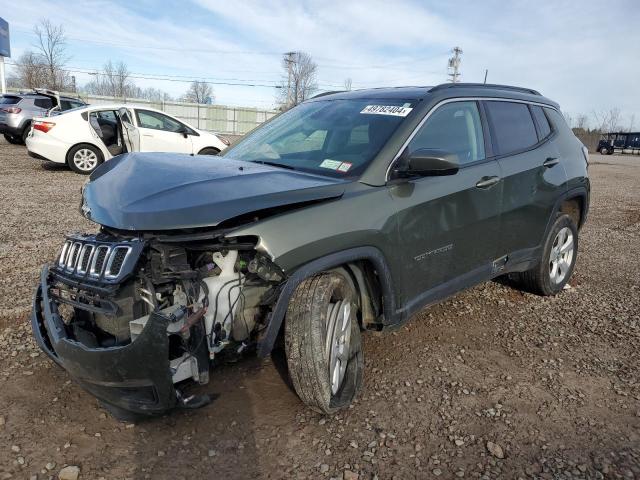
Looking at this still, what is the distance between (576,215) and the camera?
16.9 feet

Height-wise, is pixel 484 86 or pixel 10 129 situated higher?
pixel 484 86

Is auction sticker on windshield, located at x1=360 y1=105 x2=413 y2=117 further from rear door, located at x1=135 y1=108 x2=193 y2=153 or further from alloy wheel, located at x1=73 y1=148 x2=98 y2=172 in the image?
alloy wheel, located at x1=73 y1=148 x2=98 y2=172

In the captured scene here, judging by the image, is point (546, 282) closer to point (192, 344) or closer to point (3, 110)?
point (192, 344)

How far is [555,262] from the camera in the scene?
4852 mm

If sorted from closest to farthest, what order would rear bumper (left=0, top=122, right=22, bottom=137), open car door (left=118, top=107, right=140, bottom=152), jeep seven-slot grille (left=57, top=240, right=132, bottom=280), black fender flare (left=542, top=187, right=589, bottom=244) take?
jeep seven-slot grille (left=57, top=240, right=132, bottom=280), black fender flare (left=542, top=187, right=589, bottom=244), open car door (left=118, top=107, right=140, bottom=152), rear bumper (left=0, top=122, right=22, bottom=137)

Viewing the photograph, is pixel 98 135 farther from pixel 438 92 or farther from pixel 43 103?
pixel 438 92

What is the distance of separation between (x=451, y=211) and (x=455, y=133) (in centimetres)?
63

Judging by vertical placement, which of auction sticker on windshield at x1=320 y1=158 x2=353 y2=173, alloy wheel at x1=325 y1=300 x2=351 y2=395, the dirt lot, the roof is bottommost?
the dirt lot

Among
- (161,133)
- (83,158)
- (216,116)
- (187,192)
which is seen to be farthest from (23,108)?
(216,116)

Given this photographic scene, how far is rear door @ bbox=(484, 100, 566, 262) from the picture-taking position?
12.8ft

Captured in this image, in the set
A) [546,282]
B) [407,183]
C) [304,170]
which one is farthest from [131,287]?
[546,282]

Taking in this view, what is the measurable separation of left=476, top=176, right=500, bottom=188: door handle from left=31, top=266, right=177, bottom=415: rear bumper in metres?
2.35

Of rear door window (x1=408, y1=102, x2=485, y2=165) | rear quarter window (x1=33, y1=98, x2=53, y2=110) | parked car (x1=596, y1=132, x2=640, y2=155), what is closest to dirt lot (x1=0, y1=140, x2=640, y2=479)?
rear door window (x1=408, y1=102, x2=485, y2=165)

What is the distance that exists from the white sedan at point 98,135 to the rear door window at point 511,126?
844 centimetres
